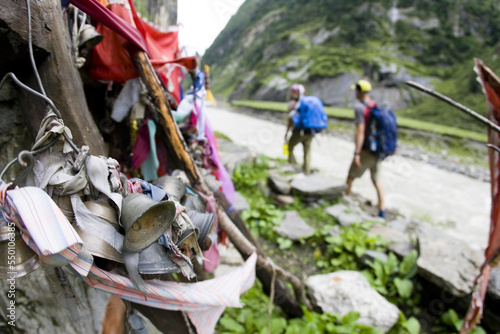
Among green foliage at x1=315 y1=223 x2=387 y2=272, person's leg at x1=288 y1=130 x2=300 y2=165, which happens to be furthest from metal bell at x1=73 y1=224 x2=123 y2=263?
person's leg at x1=288 y1=130 x2=300 y2=165

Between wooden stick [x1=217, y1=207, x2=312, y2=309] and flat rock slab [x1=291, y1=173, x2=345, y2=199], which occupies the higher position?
wooden stick [x1=217, y1=207, x2=312, y2=309]

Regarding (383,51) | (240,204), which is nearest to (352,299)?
(240,204)

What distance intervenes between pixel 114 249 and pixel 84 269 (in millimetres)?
107

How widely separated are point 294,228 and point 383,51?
43318mm

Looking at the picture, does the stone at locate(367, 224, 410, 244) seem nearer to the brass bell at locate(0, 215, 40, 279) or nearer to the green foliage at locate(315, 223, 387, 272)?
the green foliage at locate(315, 223, 387, 272)

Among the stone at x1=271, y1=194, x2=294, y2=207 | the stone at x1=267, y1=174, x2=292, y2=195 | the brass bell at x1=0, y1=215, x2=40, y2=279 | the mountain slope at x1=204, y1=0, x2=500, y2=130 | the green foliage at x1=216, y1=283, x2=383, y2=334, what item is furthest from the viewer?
the mountain slope at x1=204, y1=0, x2=500, y2=130

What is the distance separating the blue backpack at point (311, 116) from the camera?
5526mm

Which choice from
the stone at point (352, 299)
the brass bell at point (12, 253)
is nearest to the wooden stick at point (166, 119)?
the brass bell at point (12, 253)

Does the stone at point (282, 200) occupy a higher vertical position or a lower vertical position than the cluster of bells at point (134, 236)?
lower

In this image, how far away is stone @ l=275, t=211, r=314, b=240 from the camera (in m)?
3.78

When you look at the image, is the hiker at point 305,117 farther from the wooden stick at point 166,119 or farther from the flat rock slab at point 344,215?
the wooden stick at point 166,119

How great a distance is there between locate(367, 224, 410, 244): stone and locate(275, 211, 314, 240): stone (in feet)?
2.83

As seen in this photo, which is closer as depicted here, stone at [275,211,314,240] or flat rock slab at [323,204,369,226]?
stone at [275,211,314,240]

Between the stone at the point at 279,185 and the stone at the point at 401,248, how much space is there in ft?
6.40
